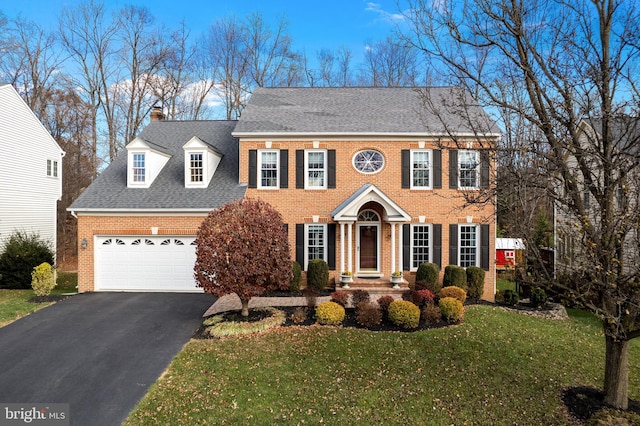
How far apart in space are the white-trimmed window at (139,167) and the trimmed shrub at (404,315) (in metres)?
11.3

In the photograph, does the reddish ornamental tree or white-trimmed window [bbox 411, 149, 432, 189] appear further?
white-trimmed window [bbox 411, 149, 432, 189]

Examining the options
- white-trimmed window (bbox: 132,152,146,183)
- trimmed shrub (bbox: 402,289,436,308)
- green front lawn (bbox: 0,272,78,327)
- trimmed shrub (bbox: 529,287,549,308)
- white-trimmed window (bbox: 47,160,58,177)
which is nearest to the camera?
green front lawn (bbox: 0,272,78,327)

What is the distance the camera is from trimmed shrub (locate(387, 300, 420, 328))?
8609mm

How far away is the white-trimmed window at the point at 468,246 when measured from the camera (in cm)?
1334

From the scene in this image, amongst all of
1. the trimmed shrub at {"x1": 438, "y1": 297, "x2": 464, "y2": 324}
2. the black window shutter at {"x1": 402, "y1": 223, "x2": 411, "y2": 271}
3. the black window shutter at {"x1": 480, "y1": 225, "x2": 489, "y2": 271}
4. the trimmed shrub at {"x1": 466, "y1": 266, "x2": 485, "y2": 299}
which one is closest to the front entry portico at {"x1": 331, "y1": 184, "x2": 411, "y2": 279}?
the black window shutter at {"x1": 402, "y1": 223, "x2": 411, "y2": 271}

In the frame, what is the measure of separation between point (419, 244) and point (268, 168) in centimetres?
676

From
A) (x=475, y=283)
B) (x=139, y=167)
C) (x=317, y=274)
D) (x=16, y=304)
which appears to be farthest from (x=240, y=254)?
(x=475, y=283)

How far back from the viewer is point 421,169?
13445 mm

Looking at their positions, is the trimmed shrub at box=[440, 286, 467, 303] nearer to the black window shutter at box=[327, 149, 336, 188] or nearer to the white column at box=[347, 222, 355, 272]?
the white column at box=[347, 222, 355, 272]

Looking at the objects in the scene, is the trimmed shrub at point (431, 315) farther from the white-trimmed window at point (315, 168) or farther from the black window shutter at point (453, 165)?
the white-trimmed window at point (315, 168)

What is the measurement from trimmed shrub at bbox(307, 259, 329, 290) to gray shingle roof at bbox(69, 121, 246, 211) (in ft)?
12.9

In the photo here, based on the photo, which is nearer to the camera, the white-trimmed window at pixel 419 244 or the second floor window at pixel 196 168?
the white-trimmed window at pixel 419 244

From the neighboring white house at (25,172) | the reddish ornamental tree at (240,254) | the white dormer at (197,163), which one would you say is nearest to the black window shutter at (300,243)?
the reddish ornamental tree at (240,254)

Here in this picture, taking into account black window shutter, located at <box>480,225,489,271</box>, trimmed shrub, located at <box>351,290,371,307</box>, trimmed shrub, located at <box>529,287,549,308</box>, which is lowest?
trimmed shrub, located at <box>529,287,549,308</box>
